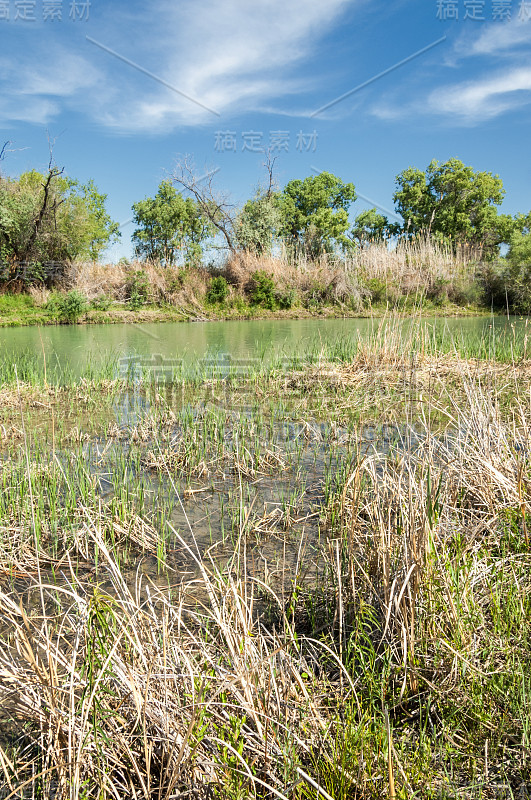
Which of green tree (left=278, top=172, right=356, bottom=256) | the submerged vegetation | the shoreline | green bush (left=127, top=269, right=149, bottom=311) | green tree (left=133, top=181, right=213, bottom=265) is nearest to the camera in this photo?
the submerged vegetation

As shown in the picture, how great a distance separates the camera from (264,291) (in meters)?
20.2

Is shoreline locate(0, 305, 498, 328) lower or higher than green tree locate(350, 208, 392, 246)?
lower

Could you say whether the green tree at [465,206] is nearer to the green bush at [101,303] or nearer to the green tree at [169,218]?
the green tree at [169,218]

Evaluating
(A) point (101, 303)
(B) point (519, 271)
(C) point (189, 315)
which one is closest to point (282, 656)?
(C) point (189, 315)

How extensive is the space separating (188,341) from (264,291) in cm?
896

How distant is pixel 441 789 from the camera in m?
1.08

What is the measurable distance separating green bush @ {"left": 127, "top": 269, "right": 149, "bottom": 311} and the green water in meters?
3.96

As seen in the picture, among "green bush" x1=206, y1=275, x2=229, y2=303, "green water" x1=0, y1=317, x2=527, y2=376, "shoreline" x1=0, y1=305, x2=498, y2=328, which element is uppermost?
"green bush" x1=206, y1=275, x2=229, y2=303

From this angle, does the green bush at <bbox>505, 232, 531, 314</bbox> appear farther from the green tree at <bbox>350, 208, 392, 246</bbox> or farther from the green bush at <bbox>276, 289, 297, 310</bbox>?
the green tree at <bbox>350, 208, 392, 246</bbox>

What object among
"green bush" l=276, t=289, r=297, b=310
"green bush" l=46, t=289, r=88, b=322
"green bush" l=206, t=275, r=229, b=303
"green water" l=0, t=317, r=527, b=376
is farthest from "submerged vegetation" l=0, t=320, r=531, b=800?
"green bush" l=206, t=275, r=229, b=303

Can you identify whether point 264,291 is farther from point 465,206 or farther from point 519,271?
point 465,206

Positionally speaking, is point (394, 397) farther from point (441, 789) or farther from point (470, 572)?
point (441, 789)

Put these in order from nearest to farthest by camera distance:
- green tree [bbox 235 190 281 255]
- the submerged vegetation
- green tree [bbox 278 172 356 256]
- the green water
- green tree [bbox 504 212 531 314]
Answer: the submerged vegetation
the green water
green tree [bbox 504 212 531 314]
green tree [bbox 235 190 281 255]
green tree [bbox 278 172 356 256]

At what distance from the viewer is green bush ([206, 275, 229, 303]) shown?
20359mm
